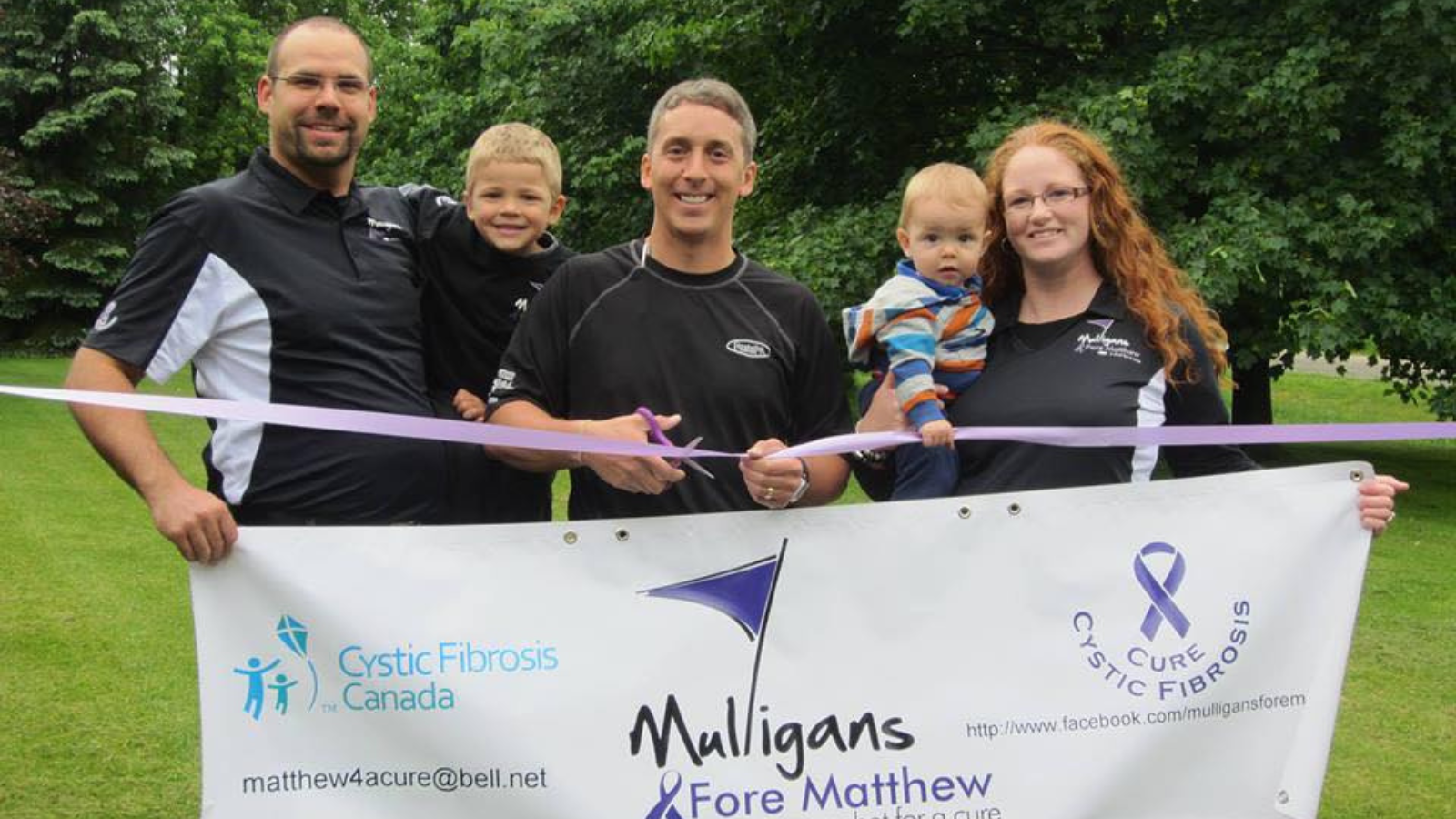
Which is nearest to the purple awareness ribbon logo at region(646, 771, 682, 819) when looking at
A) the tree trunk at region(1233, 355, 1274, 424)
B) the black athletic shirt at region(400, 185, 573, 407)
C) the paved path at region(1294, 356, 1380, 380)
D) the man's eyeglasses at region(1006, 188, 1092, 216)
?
the black athletic shirt at region(400, 185, 573, 407)

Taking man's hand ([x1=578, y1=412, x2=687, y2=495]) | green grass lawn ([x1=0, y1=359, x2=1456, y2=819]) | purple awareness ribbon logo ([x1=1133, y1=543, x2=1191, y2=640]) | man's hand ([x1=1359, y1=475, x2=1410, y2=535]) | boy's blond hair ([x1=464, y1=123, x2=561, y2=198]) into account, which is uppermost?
boy's blond hair ([x1=464, y1=123, x2=561, y2=198])

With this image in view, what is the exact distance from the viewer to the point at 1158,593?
3533 mm

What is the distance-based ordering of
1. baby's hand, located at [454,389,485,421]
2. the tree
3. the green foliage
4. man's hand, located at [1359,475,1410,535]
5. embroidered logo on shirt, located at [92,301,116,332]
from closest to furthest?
embroidered logo on shirt, located at [92,301,116,332] → man's hand, located at [1359,475,1410,535] → baby's hand, located at [454,389,485,421] → the green foliage → the tree

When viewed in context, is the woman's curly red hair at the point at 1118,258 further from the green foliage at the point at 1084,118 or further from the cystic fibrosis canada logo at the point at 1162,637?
the green foliage at the point at 1084,118

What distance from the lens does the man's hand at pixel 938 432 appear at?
341 centimetres

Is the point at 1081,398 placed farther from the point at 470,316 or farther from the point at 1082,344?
the point at 470,316

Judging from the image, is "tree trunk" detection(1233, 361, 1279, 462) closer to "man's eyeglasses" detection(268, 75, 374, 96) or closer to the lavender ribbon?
the lavender ribbon

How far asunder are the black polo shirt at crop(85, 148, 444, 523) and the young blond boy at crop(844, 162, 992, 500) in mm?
1150

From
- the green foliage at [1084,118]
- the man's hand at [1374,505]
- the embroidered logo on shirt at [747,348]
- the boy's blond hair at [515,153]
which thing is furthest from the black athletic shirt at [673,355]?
the green foliage at [1084,118]

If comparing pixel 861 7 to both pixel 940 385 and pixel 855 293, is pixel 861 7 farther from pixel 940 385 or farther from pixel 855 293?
pixel 940 385

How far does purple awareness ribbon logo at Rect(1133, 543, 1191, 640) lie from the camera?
11.5 ft

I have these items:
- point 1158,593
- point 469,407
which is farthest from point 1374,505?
point 469,407

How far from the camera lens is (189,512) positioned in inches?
124

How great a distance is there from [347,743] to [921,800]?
1264 mm
